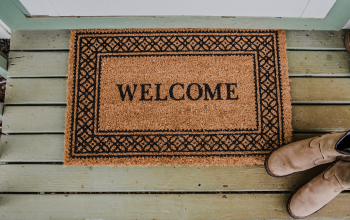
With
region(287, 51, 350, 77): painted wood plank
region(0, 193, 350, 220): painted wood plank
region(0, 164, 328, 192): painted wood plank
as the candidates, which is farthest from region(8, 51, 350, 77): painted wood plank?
region(0, 193, 350, 220): painted wood plank

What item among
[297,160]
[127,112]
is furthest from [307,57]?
[127,112]

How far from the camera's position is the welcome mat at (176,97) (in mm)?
1186

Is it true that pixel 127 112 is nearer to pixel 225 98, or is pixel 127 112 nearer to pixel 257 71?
pixel 225 98

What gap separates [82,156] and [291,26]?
1256 mm

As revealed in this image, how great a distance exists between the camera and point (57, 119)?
3.99ft

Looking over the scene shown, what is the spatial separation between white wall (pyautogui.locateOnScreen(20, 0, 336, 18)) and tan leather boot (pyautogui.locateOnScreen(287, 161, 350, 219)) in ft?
2.37

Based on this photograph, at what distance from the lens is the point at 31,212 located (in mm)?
1162

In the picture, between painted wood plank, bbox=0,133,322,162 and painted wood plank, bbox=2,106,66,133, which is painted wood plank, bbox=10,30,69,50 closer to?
painted wood plank, bbox=2,106,66,133

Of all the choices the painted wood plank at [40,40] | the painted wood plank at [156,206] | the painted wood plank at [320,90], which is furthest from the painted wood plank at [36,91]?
the painted wood plank at [320,90]

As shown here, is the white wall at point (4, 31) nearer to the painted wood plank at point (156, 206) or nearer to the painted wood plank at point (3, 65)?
the painted wood plank at point (3, 65)

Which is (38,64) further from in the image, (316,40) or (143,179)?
(316,40)

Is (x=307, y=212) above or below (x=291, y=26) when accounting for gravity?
below

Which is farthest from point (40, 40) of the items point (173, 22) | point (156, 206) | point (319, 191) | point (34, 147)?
point (319, 191)

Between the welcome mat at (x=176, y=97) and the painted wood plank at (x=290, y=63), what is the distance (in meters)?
0.07
